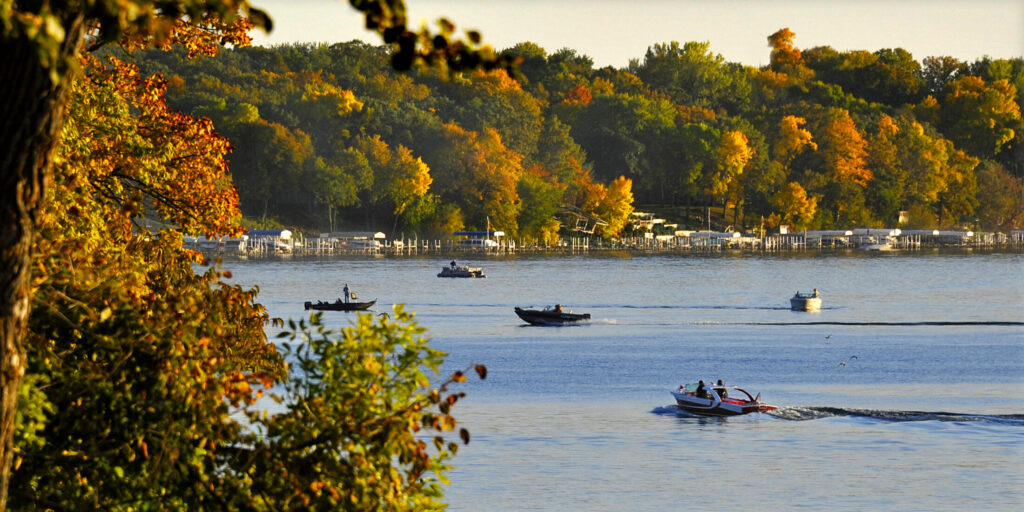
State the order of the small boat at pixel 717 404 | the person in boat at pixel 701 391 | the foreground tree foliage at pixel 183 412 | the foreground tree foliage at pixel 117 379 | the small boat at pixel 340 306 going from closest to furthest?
the foreground tree foliage at pixel 117 379
the foreground tree foliage at pixel 183 412
the person in boat at pixel 701 391
the small boat at pixel 717 404
the small boat at pixel 340 306

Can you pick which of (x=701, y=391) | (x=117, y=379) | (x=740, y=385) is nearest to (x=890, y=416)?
(x=701, y=391)

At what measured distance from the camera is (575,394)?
167 feet

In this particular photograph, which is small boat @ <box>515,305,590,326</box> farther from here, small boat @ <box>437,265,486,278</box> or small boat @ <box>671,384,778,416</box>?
small boat @ <box>437,265,486,278</box>

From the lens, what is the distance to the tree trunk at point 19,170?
19.8ft

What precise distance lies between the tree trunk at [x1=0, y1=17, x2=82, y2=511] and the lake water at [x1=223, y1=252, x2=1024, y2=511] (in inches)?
422

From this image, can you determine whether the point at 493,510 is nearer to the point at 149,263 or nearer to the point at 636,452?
the point at 636,452

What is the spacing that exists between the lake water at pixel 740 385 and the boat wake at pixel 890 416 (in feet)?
0.39

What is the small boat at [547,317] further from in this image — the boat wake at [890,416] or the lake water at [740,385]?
the boat wake at [890,416]

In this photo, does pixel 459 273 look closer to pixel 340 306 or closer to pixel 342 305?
pixel 340 306

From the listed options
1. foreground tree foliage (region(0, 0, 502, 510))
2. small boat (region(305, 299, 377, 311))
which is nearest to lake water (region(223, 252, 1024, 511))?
small boat (region(305, 299, 377, 311))

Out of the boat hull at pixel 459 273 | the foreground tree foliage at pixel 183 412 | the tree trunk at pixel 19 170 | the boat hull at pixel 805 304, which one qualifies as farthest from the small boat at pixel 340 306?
the tree trunk at pixel 19 170

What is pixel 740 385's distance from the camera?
52.2 meters

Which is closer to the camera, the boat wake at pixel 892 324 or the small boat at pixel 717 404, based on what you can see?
the small boat at pixel 717 404

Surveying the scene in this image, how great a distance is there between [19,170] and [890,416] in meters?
41.1
